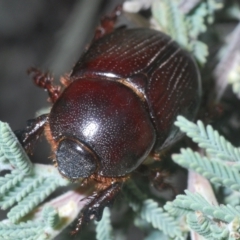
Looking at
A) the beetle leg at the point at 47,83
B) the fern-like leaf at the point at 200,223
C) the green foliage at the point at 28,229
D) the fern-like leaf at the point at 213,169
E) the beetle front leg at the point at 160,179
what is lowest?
the beetle front leg at the point at 160,179

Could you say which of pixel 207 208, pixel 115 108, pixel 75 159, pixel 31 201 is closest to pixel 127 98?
pixel 115 108

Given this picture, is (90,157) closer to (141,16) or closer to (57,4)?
(141,16)

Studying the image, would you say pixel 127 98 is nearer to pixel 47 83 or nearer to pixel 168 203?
pixel 47 83

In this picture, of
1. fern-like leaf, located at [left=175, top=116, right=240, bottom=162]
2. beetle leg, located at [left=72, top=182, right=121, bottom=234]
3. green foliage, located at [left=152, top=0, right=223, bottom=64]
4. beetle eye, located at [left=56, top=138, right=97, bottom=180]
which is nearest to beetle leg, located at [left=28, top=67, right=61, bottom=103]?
beetle eye, located at [left=56, top=138, right=97, bottom=180]

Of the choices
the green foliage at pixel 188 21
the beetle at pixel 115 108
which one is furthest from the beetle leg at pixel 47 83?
the green foliage at pixel 188 21

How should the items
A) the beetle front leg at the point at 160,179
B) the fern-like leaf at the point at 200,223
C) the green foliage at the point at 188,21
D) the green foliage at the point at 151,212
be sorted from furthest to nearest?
the green foliage at the point at 188,21 → the beetle front leg at the point at 160,179 → the green foliage at the point at 151,212 → the fern-like leaf at the point at 200,223

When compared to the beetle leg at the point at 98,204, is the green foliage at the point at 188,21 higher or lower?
higher

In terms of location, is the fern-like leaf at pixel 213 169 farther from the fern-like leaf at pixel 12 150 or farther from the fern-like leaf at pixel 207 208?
the fern-like leaf at pixel 12 150

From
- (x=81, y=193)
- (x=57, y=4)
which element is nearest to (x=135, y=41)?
(x=81, y=193)

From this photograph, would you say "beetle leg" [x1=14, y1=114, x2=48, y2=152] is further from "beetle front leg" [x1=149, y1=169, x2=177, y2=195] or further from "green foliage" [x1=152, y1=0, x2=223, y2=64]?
"green foliage" [x1=152, y1=0, x2=223, y2=64]
